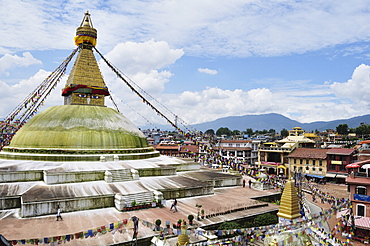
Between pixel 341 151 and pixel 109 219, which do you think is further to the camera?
pixel 341 151

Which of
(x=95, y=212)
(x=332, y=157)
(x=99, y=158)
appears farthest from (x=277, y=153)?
(x=95, y=212)

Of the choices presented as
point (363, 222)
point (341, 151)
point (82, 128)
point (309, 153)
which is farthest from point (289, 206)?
point (309, 153)

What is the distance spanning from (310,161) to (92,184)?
28968mm

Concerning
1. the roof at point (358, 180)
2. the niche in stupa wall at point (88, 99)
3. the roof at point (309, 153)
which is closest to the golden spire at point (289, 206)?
the roof at point (358, 180)

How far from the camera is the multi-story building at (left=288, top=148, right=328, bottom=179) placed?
3462 cm

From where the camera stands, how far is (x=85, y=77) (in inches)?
977

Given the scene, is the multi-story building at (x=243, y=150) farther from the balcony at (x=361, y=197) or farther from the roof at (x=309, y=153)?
the balcony at (x=361, y=197)

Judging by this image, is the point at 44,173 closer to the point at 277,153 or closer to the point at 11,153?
the point at 11,153

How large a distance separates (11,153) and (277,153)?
112 feet

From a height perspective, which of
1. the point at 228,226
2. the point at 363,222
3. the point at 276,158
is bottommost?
the point at 363,222

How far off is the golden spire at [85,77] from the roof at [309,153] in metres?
26.0

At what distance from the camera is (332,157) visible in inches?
1335

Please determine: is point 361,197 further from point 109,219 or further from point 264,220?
point 109,219

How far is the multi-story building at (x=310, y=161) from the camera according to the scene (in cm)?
3462
